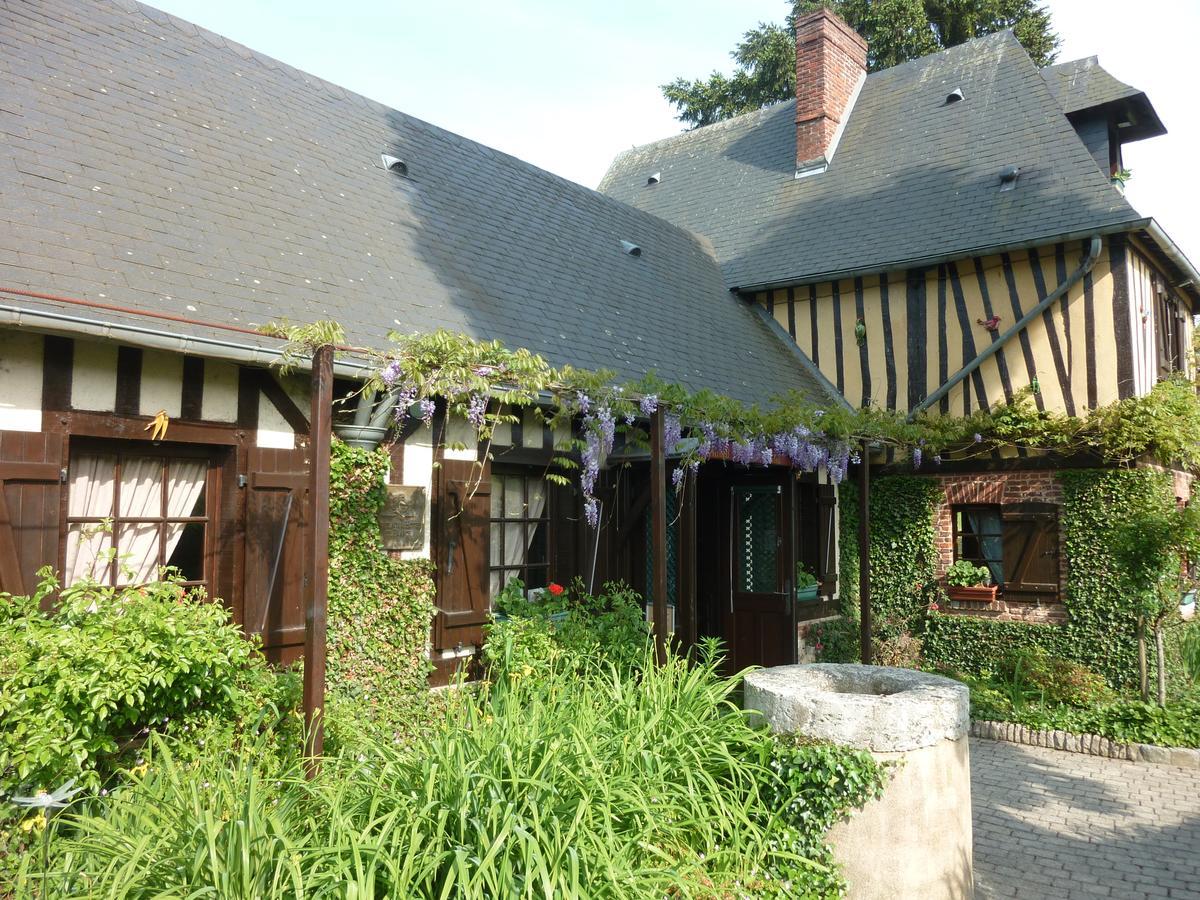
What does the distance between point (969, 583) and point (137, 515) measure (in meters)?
7.78

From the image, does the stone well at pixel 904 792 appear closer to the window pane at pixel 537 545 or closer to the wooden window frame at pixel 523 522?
the wooden window frame at pixel 523 522

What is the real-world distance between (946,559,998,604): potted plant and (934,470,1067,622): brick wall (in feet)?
0.29

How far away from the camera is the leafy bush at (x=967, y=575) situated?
921 cm

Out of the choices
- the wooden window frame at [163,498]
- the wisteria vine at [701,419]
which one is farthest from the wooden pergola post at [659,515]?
the wooden window frame at [163,498]

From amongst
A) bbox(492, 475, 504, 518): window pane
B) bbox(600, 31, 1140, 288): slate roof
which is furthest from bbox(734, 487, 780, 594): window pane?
bbox(600, 31, 1140, 288): slate roof

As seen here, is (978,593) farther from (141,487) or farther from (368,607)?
(141,487)

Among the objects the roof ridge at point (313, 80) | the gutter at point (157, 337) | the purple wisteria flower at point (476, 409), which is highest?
the roof ridge at point (313, 80)

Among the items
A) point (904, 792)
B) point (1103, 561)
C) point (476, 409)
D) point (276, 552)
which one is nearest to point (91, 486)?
point (276, 552)

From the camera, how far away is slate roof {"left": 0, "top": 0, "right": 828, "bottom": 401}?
207 inches

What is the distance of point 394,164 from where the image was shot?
27.9ft

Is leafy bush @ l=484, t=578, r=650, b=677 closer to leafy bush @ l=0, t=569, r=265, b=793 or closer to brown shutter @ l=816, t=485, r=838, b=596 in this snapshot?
leafy bush @ l=0, t=569, r=265, b=793

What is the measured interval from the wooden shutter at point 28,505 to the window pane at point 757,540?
6205 millimetres

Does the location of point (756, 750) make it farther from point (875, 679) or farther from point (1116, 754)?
point (1116, 754)

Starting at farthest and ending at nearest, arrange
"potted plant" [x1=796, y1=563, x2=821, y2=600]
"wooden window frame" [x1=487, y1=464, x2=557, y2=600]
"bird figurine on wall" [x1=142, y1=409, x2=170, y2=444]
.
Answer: "potted plant" [x1=796, y1=563, x2=821, y2=600], "wooden window frame" [x1=487, y1=464, x2=557, y2=600], "bird figurine on wall" [x1=142, y1=409, x2=170, y2=444]
